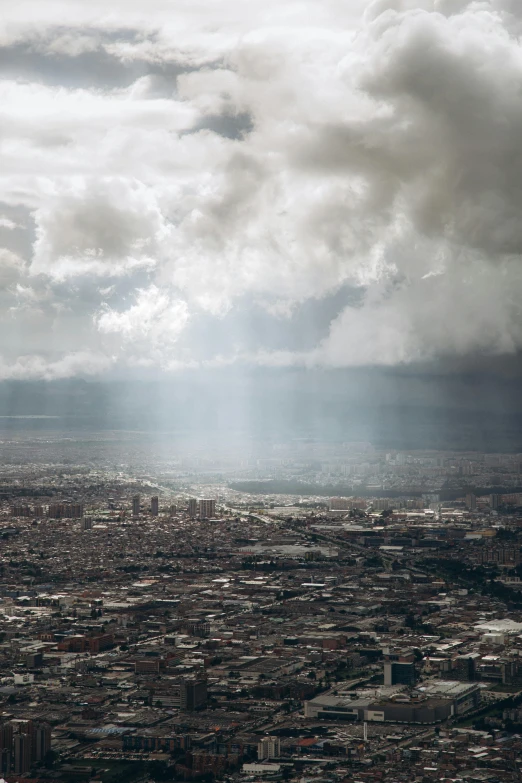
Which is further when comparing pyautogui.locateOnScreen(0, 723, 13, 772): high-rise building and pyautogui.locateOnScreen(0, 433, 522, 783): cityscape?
pyautogui.locateOnScreen(0, 433, 522, 783): cityscape

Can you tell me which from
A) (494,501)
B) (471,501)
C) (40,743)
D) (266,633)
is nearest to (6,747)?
(40,743)

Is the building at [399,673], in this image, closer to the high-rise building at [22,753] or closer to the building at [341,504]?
the high-rise building at [22,753]

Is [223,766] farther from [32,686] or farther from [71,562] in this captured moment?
[71,562]

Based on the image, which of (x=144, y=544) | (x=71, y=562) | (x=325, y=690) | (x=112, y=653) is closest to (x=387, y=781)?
(x=325, y=690)

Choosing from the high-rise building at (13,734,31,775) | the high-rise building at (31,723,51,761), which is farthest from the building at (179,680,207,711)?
the high-rise building at (13,734,31,775)

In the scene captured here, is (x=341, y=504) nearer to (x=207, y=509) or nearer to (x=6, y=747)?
(x=207, y=509)

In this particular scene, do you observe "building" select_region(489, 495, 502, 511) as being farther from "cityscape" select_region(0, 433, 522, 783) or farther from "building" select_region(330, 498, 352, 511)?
"building" select_region(330, 498, 352, 511)
